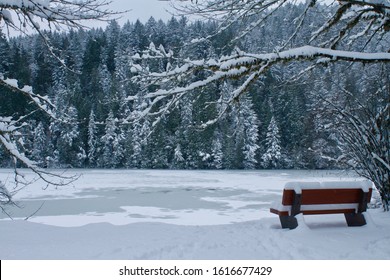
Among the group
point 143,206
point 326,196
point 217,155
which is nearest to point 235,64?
point 326,196

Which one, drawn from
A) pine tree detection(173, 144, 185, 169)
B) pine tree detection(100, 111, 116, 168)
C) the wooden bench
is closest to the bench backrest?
the wooden bench

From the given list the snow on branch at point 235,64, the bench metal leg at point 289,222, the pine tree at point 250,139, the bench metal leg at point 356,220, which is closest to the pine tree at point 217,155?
the pine tree at point 250,139

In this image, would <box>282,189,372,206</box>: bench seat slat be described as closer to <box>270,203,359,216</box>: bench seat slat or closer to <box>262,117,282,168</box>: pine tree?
<box>270,203,359,216</box>: bench seat slat

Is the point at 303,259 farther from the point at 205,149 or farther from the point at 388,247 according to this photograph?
the point at 205,149

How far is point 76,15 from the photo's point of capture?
409 cm

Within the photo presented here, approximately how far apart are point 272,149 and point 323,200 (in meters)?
44.2

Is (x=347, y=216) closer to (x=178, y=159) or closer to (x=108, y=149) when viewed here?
(x=178, y=159)

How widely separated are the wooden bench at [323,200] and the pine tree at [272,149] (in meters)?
43.3

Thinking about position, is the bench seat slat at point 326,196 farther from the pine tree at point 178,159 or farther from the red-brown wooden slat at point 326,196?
the pine tree at point 178,159

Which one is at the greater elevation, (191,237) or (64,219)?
(191,237)

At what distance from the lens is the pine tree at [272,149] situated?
160ft

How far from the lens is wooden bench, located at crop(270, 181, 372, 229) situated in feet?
17.2

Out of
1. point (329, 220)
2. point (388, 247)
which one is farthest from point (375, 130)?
point (388, 247)
